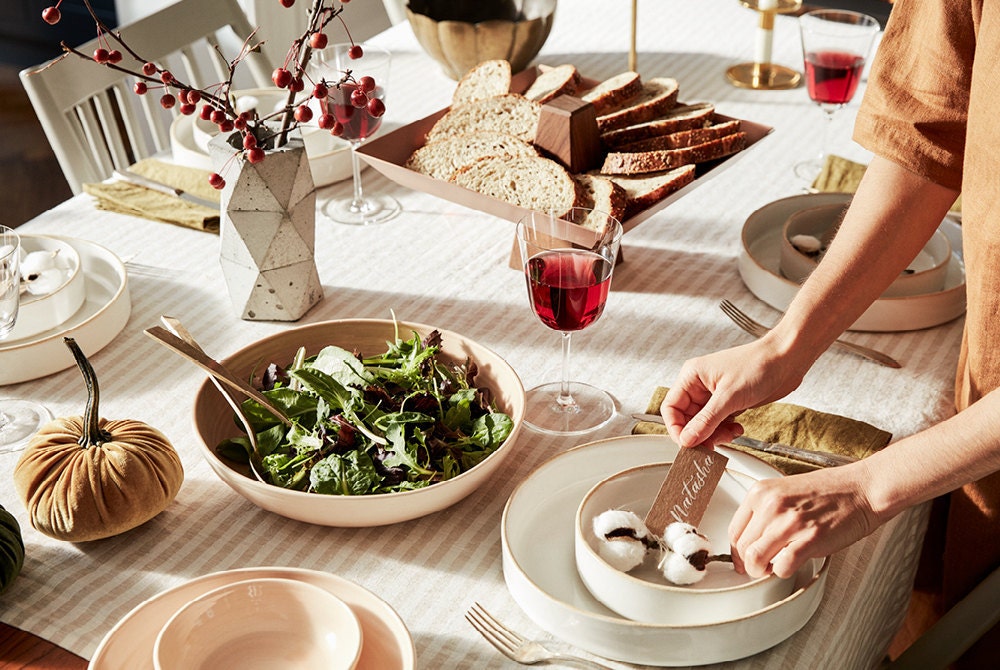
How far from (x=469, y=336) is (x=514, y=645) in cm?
57

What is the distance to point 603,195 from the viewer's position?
1472 mm

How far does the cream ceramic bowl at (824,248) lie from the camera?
1.39 m

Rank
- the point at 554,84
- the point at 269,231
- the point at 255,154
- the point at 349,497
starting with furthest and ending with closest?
the point at 554,84 < the point at 269,231 < the point at 255,154 < the point at 349,497

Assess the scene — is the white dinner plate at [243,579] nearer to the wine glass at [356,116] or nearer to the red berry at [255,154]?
the red berry at [255,154]

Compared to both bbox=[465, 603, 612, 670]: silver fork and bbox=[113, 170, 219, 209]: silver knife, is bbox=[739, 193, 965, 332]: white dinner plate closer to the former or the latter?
bbox=[465, 603, 612, 670]: silver fork

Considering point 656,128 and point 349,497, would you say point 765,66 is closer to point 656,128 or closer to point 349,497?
point 656,128

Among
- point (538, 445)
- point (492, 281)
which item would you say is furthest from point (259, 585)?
point (492, 281)

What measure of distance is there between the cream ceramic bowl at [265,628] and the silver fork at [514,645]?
0.14 metres

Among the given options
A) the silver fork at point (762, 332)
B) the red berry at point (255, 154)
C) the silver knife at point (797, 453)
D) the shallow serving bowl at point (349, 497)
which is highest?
the red berry at point (255, 154)

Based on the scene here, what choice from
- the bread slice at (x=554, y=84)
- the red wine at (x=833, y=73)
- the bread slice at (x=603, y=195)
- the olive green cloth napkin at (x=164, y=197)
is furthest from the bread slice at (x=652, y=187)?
the olive green cloth napkin at (x=164, y=197)

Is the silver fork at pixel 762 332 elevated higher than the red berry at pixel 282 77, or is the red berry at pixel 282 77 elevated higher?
the red berry at pixel 282 77

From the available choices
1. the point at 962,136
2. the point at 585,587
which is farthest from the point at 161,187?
the point at 962,136

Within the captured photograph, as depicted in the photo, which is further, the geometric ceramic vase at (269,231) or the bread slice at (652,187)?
the bread slice at (652,187)

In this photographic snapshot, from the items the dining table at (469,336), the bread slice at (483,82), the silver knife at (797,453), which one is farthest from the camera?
the bread slice at (483,82)
